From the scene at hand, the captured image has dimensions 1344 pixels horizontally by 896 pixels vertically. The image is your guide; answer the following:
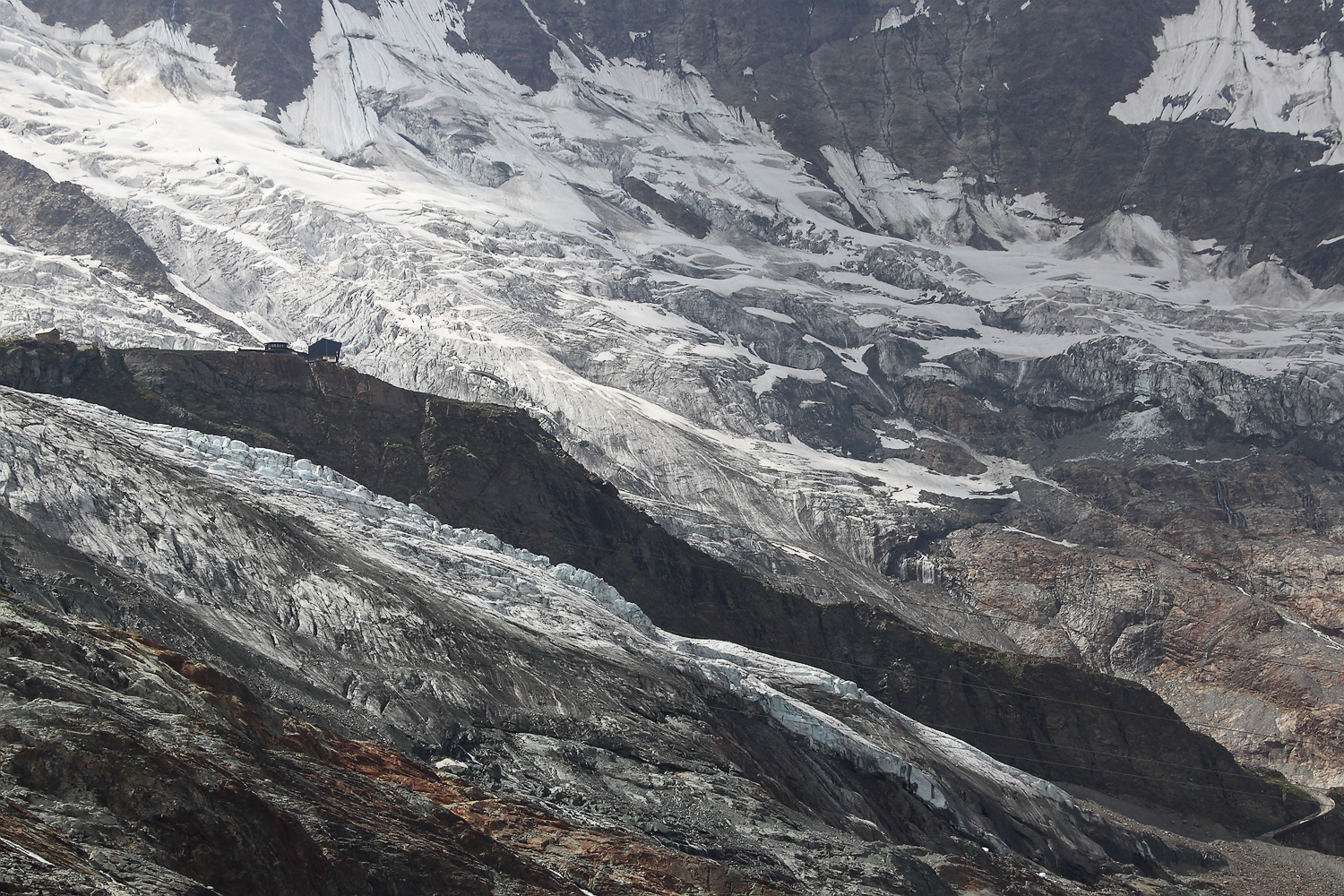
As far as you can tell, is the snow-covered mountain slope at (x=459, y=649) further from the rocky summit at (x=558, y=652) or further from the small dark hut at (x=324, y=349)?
the small dark hut at (x=324, y=349)

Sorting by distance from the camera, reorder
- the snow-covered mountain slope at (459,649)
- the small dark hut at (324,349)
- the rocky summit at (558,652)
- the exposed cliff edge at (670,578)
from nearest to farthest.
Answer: the rocky summit at (558,652), the snow-covered mountain slope at (459,649), the exposed cliff edge at (670,578), the small dark hut at (324,349)

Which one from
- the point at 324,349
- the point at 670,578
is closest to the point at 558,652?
the point at 670,578

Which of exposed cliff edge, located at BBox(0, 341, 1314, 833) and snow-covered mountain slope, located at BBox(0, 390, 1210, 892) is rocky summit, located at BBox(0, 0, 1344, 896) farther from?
exposed cliff edge, located at BBox(0, 341, 1314, 833)

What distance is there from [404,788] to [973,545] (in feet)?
503

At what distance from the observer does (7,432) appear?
64625mm

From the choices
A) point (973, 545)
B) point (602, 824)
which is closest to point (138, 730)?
point (602, 824)

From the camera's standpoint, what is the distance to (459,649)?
6041 cm

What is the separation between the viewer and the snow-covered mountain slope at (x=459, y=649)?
5328 centimetres

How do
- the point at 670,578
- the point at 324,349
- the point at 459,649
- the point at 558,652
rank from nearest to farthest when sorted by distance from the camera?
the point at 459,649
the point at 558,652
the point at 670,578
the point at 324,349

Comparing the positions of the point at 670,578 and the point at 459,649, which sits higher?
the point at 670,578

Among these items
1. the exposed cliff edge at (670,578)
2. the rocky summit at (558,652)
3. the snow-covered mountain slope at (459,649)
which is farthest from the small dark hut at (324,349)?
the snow-covered mountain slope at (459,649)

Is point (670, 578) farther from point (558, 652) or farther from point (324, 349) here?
point (558, 652)

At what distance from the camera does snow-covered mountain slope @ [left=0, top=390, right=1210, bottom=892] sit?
53.3 meters

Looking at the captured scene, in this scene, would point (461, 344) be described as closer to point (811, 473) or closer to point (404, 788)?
point (811, 473)
